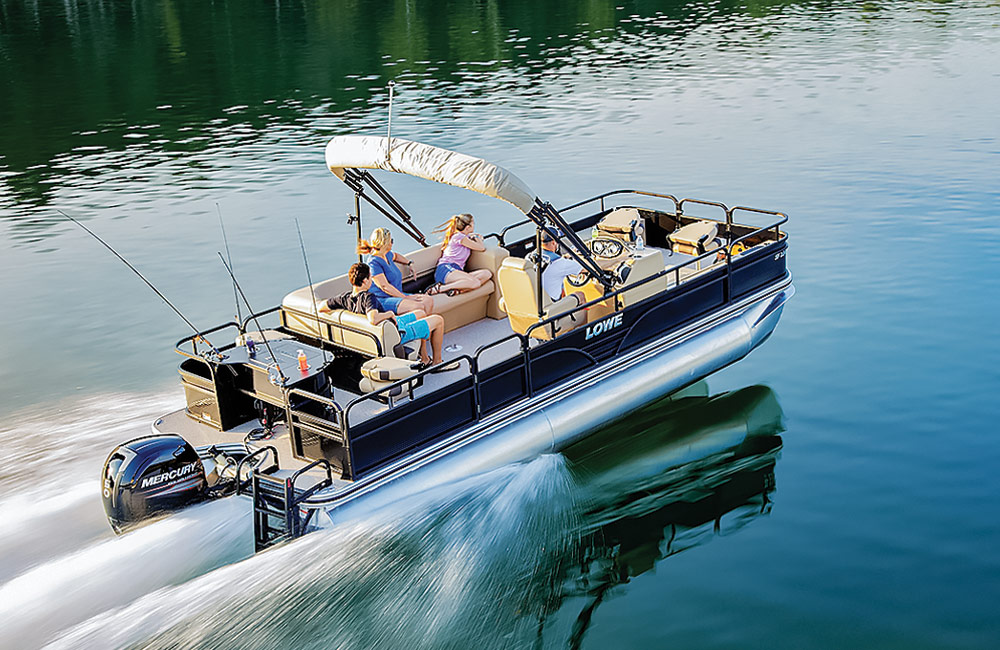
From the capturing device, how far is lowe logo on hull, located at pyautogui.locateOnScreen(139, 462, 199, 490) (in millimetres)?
7680

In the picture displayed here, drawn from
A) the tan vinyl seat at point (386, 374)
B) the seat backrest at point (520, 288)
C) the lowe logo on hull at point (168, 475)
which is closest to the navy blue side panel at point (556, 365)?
the seat backrest at point (520, 288)

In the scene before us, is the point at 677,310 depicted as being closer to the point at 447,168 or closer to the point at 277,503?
the point at 447,168

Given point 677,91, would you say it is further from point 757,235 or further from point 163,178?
point 757,235

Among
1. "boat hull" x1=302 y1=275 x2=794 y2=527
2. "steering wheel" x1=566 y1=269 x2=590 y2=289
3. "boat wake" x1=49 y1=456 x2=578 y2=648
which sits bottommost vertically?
"boat wake" x1=49 y1=456 x2=578 y2=648

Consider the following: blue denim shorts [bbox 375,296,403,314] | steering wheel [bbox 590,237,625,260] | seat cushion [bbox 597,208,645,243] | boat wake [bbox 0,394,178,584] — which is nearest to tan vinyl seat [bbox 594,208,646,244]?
seat cushion [bbox 597,208,645,243]

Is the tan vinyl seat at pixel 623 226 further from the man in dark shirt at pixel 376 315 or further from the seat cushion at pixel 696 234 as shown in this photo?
the man in dark shirt at pixel 376 315

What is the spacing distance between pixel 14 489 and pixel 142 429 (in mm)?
1621

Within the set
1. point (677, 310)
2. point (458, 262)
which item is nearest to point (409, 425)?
point (458, 262)

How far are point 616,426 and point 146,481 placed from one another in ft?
16.6

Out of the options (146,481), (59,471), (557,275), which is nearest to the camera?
(146,481)

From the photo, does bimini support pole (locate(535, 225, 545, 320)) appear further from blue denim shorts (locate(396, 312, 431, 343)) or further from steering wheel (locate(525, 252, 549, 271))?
blue denim shorts (locate(396, 312, 431, 343))

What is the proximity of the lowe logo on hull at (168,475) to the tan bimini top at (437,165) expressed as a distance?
10.2ft

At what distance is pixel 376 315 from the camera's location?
9336 millimetres

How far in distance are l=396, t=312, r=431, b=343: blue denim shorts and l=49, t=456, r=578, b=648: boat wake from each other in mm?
1513
